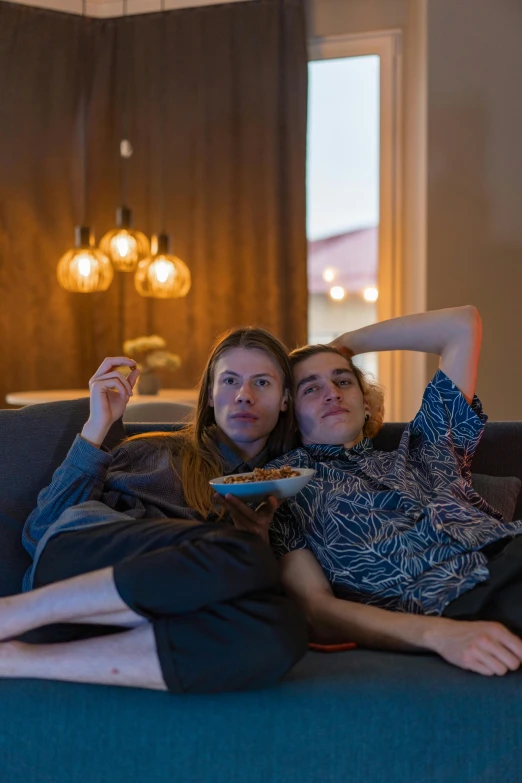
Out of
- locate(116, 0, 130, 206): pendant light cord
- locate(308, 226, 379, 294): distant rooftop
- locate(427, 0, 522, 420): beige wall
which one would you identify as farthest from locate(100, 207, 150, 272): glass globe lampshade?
locate(427, 0, 522, 420): beige wall

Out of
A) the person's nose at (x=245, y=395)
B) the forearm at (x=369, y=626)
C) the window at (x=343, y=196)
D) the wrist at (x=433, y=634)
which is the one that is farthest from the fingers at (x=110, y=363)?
the window at (x=343, y=196)

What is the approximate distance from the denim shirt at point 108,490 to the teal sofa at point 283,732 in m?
0.38

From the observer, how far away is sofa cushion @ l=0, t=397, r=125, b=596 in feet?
5.71

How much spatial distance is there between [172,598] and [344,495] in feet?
1.80

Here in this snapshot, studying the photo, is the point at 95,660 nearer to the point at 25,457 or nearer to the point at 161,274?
the point at 25,457

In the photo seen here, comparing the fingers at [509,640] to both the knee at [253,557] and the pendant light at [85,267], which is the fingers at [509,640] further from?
the pendant light at [85,267]

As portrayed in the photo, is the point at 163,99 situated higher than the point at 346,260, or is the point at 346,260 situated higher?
the point at 163,99

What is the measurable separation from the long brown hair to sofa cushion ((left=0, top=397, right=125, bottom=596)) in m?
0.17

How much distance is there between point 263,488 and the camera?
1501 millimetres

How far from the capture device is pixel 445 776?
123cm

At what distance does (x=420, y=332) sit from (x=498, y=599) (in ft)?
2.50

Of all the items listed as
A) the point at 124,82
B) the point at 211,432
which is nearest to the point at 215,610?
the point at 211,432

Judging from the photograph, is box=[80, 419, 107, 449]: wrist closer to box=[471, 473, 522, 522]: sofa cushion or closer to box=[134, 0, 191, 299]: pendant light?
box=[471, 473, 522, 522]: sofa cushion

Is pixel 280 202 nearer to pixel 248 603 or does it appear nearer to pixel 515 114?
pixel 515 114
